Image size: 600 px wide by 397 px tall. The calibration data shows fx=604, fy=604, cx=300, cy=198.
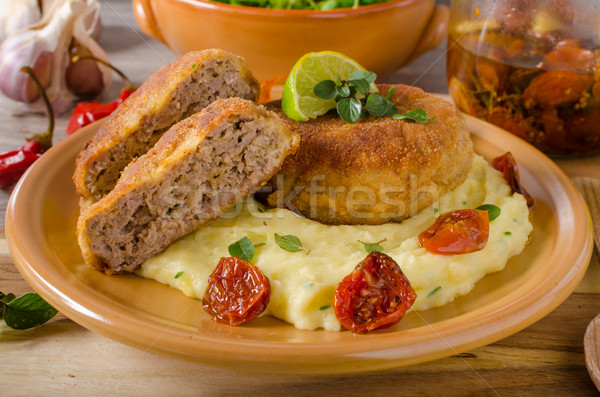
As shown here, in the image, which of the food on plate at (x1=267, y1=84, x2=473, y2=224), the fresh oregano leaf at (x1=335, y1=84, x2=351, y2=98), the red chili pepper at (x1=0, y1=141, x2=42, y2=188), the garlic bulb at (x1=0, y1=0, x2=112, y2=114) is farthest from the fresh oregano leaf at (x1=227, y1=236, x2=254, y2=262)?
the garlic bulb at (x1=0, y1=0, x2=112, y2=114)

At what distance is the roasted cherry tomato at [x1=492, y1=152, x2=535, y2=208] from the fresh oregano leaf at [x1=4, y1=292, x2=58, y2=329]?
9.17 feet

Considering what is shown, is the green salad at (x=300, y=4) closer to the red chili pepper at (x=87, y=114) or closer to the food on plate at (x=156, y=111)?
the red chili pepper at (x=87, y=114)

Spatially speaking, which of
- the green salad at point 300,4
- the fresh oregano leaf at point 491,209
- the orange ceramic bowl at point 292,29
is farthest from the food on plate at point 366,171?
the green salad at point 300,4

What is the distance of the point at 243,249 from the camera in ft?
10.2

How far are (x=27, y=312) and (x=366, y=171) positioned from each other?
193 cm

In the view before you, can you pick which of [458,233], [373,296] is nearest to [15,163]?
[373,296]

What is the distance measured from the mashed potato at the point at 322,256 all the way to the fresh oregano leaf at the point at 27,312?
0.50m

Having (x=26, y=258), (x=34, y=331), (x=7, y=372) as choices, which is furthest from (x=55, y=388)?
(x=26, y=258)

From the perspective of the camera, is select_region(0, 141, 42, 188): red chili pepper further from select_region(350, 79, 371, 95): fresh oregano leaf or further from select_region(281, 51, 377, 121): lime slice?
select_region(350, 79, 371, 95): fresh oregano leaf

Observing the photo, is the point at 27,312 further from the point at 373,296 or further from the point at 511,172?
the point at 511,172

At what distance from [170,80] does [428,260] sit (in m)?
1.90

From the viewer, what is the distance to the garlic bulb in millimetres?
5555

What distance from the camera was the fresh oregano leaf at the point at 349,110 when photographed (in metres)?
3.60

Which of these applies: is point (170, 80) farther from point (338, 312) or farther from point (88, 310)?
point (338, 312)
